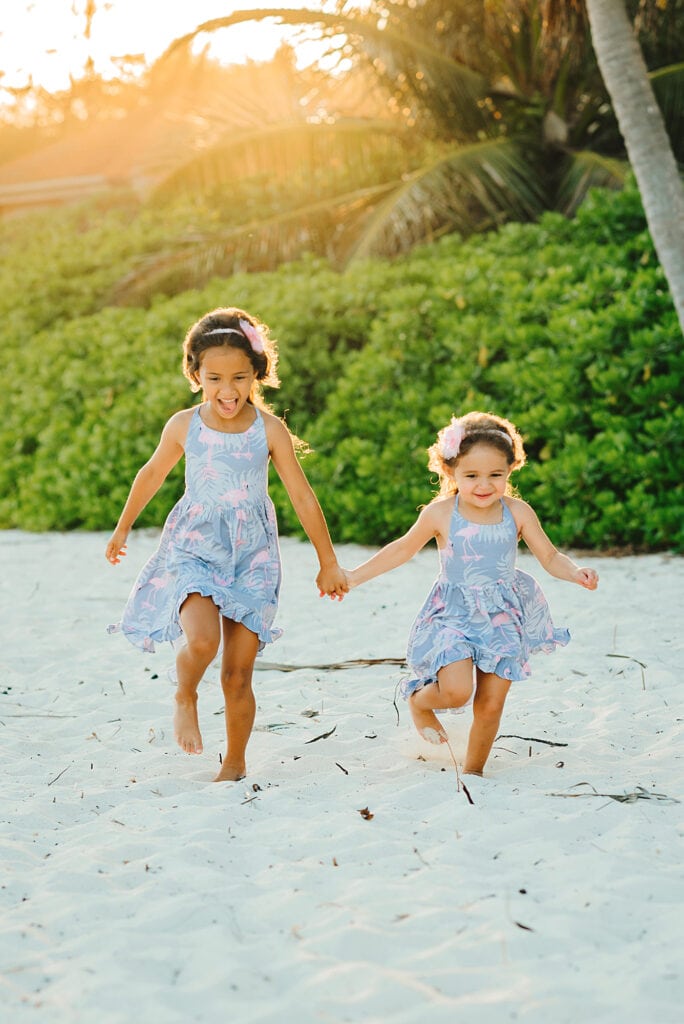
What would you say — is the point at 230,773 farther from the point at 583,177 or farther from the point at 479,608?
the point at 583,177

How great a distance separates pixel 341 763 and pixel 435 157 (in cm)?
948

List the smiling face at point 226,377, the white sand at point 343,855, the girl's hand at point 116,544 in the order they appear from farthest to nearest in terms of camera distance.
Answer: the girl's hand at point 116,544 < the smiling face at point 226,377 < the white sand at point 343,855

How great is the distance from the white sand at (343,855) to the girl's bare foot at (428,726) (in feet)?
0.43

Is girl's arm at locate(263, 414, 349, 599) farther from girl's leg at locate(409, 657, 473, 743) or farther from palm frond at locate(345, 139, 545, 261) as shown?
palm frond at locate(345, 139, 545, 261)

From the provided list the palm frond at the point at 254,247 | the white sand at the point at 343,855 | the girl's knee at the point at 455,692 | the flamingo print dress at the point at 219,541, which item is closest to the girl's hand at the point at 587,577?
the girl's knee at the point at 455,692

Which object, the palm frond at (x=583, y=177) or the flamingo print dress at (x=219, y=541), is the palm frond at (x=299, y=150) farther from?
the flamingo print dress at (x=219, y=541)

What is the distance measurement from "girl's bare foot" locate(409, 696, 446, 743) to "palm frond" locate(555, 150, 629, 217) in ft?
24.2

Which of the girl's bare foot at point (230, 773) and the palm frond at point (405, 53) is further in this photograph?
the palm frond at point (405, 53)

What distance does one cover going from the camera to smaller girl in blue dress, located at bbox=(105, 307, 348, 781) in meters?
3.76

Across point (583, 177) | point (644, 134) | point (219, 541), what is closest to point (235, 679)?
point (219, 541)

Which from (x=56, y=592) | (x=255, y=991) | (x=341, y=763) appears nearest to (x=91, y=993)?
(x=255, y=991)

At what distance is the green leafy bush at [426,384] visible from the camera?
24.8 ft

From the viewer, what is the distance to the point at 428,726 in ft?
12.6

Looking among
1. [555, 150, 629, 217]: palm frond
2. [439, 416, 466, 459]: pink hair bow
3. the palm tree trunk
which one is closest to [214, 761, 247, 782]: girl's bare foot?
[439, 416, 466, 459]: pink hair bow
